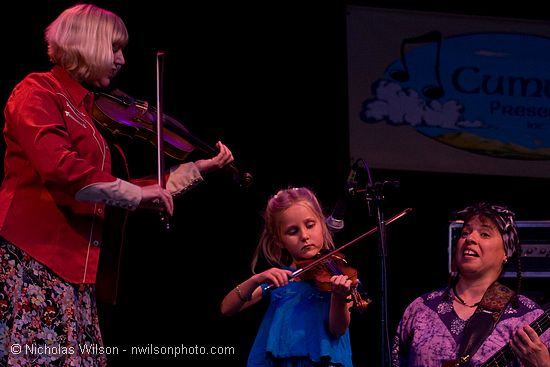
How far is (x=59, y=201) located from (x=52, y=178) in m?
0.13

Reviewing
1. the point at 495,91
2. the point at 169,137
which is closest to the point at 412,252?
the point at 495,91

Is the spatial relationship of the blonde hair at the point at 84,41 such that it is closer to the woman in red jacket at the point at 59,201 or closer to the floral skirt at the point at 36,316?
the woman in red jacket at the point at 59,201

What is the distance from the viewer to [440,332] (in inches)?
124

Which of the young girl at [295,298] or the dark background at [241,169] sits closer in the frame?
the young girl at [295,298]

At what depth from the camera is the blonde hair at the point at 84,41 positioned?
246cm

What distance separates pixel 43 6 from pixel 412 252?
2283mm

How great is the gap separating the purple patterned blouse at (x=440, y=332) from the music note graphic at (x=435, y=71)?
153cm

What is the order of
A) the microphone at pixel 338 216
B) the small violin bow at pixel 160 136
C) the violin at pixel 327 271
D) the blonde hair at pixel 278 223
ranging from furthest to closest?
the blonde hair at pixel 278 223, the microphone at pixel 338 216, the violin at pixel 327 271, the small violin bow at pixel 160 136

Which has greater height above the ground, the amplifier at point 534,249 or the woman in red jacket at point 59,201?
the woman in red jacket at point 59,201

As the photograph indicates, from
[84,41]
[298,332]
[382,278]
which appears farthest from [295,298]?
[84,41]

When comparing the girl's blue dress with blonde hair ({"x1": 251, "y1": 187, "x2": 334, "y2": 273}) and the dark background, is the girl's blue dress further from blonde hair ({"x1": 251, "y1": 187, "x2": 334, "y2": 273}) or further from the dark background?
the dark background

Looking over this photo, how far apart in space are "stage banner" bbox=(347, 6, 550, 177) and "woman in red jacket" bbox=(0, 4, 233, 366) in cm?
217

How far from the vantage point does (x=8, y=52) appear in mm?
3771

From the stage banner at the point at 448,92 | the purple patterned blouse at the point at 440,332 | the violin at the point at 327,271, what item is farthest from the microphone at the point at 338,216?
the stage banner at the point at 448,92
